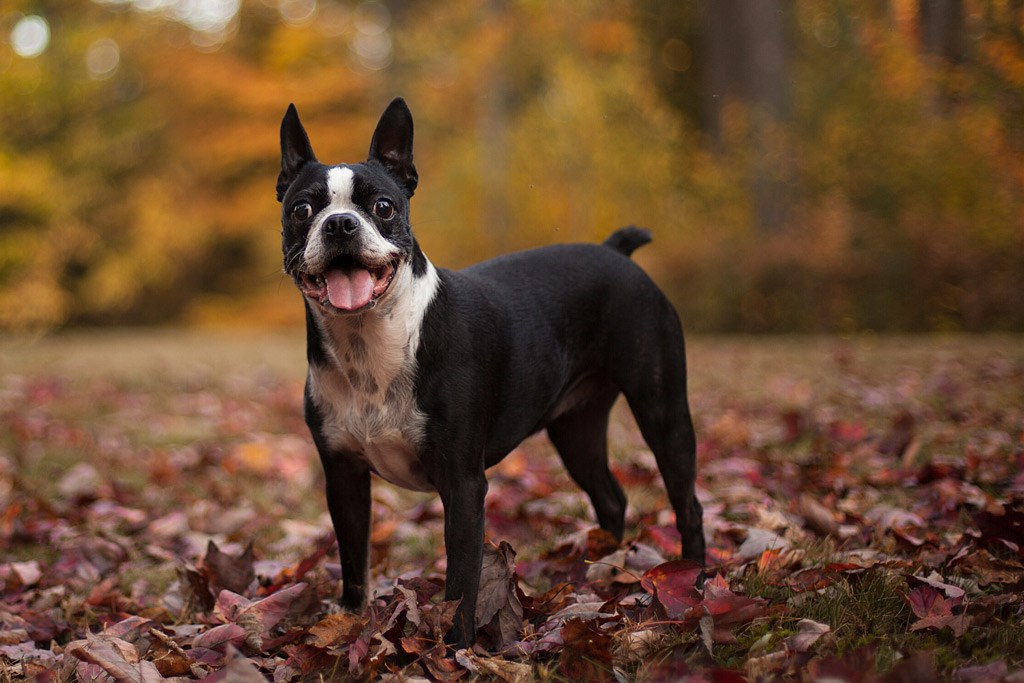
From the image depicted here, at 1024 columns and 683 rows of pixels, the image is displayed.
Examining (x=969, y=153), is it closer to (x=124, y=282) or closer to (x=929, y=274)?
(x=929, y=274)

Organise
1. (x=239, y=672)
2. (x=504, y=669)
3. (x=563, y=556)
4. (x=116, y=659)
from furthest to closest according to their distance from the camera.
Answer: (x=563, y=556) → (x=116, y=659) → (x=504, y=669) → (x=239, y=672)

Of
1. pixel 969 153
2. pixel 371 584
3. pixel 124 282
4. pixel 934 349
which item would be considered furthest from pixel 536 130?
pixel 371 584

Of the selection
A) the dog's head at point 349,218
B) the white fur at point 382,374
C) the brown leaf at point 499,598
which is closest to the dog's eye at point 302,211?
the dog's head at point 349,218

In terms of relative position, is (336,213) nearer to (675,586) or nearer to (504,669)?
(504,669)

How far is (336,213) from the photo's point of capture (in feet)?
8.16

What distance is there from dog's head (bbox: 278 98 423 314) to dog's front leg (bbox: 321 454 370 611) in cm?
58

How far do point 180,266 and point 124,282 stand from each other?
93.8 inches

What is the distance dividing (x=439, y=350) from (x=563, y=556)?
1131mm

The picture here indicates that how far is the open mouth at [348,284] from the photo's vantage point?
2.45 metres

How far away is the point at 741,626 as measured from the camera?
2.38 meters

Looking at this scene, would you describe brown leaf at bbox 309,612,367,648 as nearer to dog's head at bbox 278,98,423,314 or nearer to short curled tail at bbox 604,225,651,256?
dog's head at bbox 278,98,423,314

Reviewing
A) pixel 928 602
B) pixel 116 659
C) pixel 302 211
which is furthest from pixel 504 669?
pixel 302 211

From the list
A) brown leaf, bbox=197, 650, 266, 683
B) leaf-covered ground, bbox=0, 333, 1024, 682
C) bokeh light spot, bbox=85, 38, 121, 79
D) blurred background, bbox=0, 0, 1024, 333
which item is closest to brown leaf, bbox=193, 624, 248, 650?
leaf-covered ground, bbox=0, 333, 1024, 682

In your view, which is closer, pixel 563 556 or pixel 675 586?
pixel 675 586
